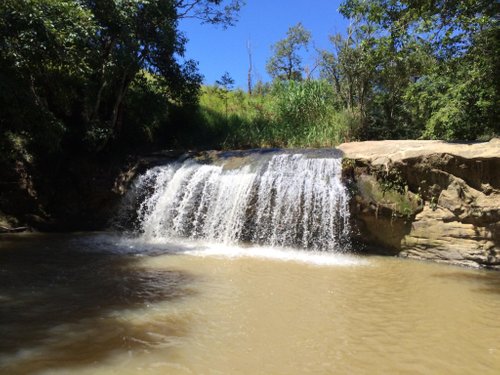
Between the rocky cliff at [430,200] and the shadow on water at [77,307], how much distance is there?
13.2 ft

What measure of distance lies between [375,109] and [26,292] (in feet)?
43.6

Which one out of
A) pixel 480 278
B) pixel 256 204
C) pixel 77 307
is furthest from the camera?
pixel 256 204

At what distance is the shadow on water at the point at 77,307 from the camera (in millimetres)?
3512

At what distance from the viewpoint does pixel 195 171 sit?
10.4 m

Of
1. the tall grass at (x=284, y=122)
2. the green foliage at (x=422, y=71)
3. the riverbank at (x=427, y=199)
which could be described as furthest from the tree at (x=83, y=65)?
→ the green foliage at (x=422, y=71)

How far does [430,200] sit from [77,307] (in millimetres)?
6169

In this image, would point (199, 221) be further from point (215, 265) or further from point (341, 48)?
point (341, 48)

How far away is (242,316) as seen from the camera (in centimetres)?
455

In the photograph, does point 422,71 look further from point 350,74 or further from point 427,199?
point 427,199

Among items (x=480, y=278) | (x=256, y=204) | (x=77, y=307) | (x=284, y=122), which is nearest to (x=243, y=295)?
(x=77, y=307)

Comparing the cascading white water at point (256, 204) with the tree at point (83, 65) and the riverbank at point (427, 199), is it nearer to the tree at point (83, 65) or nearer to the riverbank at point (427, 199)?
the riverbank at point (427, 199)

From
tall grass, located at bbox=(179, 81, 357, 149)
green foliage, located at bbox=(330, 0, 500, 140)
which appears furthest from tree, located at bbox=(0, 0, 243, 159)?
green foliage, located at bbox=(330, 0, 500, 140)

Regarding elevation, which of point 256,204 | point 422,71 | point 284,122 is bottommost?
point 256,204

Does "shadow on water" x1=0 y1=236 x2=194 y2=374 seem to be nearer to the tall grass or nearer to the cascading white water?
the cascading white water
